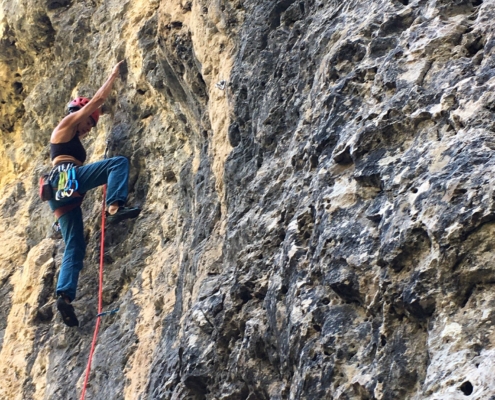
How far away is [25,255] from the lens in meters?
7.81

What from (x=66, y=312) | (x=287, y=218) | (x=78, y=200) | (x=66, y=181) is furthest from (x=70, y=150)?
(x=287, y=218)

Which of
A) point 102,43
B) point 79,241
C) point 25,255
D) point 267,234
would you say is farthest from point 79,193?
point 267,234

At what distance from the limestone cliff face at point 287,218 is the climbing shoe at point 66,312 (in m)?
0.13

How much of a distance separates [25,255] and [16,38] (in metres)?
3.30

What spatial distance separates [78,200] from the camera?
22.6 ft

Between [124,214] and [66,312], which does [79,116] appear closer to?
[124,214]

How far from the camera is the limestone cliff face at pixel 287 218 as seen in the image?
272 centimetres

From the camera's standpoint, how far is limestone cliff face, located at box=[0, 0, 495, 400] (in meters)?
2.72

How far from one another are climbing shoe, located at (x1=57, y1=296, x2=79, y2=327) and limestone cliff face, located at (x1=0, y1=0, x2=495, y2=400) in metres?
0.13

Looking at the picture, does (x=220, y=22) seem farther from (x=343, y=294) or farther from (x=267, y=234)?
(x=343, y=294)

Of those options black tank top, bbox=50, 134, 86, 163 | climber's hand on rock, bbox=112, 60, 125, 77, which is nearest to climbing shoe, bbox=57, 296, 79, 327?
black tank top, bbox=50, 134, 86, 163

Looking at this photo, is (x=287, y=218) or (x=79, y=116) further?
(x=79, y=116)

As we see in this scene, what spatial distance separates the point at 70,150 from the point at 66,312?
176cm

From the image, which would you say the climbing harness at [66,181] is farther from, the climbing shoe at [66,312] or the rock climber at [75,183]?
the climbing shoe at [66,312]
